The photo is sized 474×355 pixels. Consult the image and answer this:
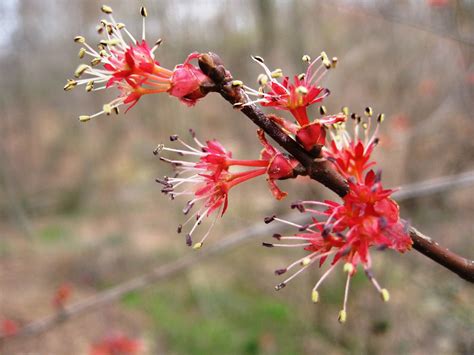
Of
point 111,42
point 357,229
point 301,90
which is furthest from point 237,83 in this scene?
point 357,229

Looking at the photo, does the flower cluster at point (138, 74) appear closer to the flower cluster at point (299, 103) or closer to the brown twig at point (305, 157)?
the brown twig at point (305, 157)

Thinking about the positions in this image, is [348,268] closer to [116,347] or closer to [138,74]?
[138,74]

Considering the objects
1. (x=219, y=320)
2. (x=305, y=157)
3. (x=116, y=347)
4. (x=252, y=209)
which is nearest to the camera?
(x=305, y=157)

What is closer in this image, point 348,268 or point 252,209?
point 348,268

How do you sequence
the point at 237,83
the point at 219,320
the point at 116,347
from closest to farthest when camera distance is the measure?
1. the point at 237,83
2. the point at 116,347
3. the point at 219,320

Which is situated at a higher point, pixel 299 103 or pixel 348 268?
pixel 299 103

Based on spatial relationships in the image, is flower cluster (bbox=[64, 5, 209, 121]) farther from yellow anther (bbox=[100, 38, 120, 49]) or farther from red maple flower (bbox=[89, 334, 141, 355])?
red maple flower (bbox=[89, 334, 141, 355])
